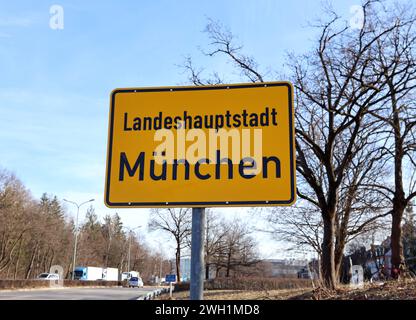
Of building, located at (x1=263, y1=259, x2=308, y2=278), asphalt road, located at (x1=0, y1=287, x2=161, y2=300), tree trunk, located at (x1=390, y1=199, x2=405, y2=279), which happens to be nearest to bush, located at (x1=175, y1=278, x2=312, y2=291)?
building, located at (x1=263, y1=259, x2=308, y2=278)

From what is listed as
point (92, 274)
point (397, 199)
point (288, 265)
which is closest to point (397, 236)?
point (397, 199)

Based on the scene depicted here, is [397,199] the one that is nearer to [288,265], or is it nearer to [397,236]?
[397,236]

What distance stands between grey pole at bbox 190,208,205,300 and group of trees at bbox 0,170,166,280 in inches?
1881

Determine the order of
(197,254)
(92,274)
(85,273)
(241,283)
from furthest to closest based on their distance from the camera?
(92,274)
(85,273)
(241,283)
(197,254)

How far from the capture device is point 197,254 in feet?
8.03

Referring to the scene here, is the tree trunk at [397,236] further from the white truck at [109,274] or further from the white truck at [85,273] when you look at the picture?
the white truck at [109,274]

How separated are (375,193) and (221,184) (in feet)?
61.7

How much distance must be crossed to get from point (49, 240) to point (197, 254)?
201ft

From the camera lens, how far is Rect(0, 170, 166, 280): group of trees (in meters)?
48.0

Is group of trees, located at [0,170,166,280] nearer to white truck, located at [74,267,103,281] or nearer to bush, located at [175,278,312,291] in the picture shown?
white truck, located at [74,267,103,281]

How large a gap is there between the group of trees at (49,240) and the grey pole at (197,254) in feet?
157

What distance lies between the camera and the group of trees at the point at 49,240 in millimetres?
48031

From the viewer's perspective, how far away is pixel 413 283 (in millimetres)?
9562
